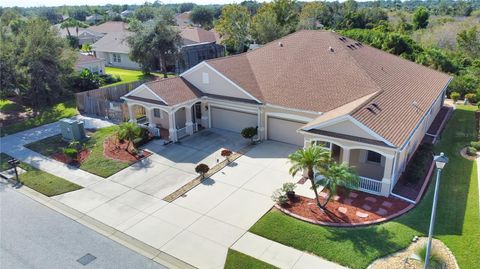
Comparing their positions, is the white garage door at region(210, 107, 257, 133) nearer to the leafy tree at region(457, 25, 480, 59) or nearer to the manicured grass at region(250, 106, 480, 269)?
the manicured grass at region(250, 106, 480, 269)

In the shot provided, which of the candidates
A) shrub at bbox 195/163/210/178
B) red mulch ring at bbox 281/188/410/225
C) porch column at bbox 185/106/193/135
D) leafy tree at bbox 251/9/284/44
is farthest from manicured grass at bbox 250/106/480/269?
leafy tree at bbox 251/9/284/44

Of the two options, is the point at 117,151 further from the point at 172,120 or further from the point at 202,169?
the point at 202,169

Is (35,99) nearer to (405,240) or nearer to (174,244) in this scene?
(174,244)

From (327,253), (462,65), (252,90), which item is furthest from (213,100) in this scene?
(462,65)

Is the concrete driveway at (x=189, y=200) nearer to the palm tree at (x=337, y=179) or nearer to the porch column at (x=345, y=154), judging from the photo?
the porch column at (x=345, y=154)

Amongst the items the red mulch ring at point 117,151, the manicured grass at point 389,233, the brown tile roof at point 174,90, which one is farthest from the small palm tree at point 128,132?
the manicured grass at point 389,233

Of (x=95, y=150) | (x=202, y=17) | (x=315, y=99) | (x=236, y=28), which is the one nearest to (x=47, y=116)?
(x=95, y=150)
